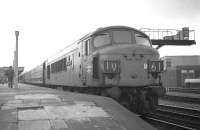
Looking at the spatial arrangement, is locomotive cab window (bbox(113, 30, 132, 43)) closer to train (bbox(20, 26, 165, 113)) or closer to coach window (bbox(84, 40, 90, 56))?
train (bbox(20, 26, 165, 113))

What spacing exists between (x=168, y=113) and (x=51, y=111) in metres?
8.07

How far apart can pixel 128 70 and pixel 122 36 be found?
1.67 m

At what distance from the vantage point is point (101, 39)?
12.2 metres

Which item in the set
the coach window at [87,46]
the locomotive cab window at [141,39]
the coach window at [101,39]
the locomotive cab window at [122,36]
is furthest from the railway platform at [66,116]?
the locomotive cab window at [141,39]

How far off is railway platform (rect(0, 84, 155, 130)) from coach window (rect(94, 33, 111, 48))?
4545mm

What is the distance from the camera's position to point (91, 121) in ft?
20.3

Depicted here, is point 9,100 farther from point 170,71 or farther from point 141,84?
point 170,71

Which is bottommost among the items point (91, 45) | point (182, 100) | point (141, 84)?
point (182, 100)

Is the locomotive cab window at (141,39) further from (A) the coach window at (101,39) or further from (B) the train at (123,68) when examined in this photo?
(A) the coach window at (101,39)

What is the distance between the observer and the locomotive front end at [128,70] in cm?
1097

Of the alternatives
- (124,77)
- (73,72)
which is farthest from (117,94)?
(73,72)

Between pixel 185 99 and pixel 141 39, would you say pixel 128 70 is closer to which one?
pixel 141 39

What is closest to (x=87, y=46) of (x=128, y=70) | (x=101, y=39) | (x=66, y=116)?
(x=101, y=39)

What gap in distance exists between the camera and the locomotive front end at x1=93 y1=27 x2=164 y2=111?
36.0 feet
